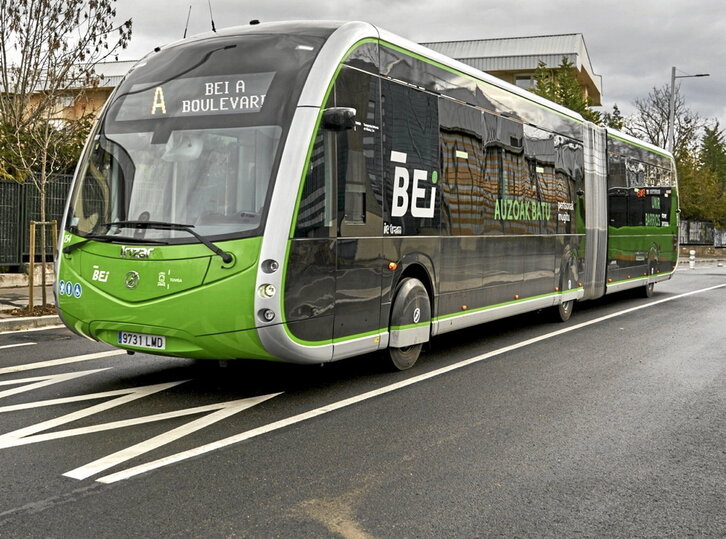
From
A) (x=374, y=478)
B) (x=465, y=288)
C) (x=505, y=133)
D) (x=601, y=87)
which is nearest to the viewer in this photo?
(x=374, y=478)

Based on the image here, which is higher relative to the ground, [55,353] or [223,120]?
[223,120]

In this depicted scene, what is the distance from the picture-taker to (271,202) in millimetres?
6723

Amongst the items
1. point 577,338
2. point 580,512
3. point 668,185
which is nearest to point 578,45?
point 668,185

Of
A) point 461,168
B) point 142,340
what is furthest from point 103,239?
point 461,168

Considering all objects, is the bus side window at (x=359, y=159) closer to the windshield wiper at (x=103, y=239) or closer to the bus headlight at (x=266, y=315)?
the bus headlight at (x=266, y=315)

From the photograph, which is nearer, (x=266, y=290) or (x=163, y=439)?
(x=163, y=439)

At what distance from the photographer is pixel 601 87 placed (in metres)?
64.9

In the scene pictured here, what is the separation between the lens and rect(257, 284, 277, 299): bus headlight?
663 centimetres

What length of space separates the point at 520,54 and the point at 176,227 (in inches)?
2068

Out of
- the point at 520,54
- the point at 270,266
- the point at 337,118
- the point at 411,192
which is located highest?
the point at 520,54

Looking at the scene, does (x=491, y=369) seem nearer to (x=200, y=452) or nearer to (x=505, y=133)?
(x=505, y=133)

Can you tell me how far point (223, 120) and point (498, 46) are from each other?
5286 centimetres

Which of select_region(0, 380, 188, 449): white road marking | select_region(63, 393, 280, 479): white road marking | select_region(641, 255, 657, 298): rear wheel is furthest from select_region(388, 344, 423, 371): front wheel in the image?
select_region(641, 255, 657, 298): rear wheel

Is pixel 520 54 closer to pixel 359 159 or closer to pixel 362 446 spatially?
pixel 359 159
